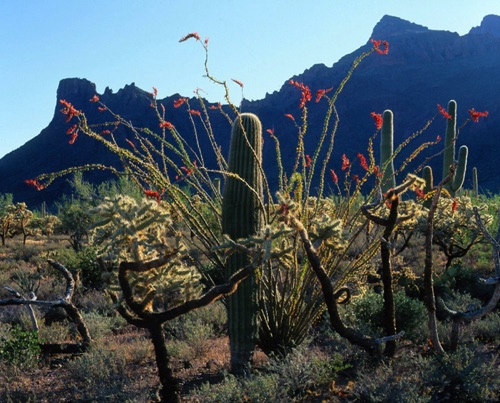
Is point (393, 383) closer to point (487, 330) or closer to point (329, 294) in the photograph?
point (329, 294)

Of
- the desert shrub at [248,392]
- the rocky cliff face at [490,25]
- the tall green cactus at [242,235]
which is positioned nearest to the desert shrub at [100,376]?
the desert shrub at [248,392]

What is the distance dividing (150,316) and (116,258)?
53cm

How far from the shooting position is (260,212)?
5258 millimetres

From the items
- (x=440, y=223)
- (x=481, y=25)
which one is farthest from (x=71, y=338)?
(x=481, y=25)

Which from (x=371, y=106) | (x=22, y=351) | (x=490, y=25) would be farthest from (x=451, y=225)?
(x=490, y=25)

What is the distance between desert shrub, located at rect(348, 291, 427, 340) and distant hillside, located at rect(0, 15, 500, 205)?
5875cm

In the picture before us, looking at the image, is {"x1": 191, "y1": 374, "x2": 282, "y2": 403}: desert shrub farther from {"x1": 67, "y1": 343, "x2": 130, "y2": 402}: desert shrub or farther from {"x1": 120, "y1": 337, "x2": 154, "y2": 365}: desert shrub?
{"x1": 120, "y1": 337, "x2": 154, "y2": 365}: desert shrub

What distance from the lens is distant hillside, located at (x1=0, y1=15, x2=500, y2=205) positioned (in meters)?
74.8

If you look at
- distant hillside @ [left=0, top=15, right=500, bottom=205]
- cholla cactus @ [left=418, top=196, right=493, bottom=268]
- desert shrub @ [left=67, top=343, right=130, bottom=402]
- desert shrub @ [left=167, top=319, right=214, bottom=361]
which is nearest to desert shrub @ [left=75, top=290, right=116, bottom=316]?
desert shrub @ [left=167, top=319, right=214, bottom=361]

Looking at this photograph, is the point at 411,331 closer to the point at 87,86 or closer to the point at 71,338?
the point at 71,338

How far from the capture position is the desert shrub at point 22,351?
6.05m

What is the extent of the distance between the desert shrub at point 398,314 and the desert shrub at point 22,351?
151 inches

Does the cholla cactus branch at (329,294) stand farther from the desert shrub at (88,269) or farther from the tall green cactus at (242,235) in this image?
the desert shrub at (88,269)

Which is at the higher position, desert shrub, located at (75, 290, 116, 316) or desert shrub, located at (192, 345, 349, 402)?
desert shrub, located at (75, 290, 116, 316)
